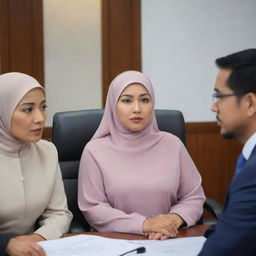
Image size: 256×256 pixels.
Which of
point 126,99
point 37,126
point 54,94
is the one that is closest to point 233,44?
point 54,94

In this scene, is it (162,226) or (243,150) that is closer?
(243,150)

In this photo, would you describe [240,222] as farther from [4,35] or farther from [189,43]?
[189,43]

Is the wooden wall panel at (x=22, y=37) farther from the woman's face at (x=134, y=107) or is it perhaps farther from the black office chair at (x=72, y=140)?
the woman's face at (x=134, y=107)

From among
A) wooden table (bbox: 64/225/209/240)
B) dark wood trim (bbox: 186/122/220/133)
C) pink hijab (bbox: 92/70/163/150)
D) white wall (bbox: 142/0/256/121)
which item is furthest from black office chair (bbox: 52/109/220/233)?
dark wood trim (bbox: 186/122/220/133)

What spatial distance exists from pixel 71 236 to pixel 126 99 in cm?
80

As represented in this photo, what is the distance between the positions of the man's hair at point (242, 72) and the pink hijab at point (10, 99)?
0.84 meters

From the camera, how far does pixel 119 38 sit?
3727 millimetres

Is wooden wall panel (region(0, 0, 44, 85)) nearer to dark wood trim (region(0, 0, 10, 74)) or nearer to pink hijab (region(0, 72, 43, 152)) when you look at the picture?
dark wood trim (region(0, 0, 10, 74))

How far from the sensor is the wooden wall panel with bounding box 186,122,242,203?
3986 millimetres

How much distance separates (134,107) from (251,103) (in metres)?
0.91

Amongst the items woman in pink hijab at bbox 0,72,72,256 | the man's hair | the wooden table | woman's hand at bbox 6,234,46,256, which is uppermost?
the man's hair

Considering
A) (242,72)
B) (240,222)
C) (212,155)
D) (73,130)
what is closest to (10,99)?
(73,130)

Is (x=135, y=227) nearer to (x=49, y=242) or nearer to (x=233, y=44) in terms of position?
(x=49, y=242)

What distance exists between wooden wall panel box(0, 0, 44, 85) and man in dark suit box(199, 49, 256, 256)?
233cm
